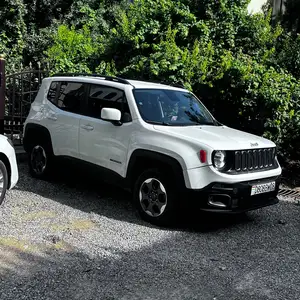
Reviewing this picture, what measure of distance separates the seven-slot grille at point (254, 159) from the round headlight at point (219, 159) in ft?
0.57

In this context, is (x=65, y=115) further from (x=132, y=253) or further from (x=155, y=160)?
(x=132, y=253)

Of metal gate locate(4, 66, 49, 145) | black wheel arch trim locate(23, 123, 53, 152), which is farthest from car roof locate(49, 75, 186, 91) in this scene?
metal gate locate(4, 66, 49, 145)

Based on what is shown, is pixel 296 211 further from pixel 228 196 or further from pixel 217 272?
pixel 217 272

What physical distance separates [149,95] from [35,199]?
227 centimetres

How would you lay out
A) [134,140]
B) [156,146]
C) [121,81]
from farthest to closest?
[121,81] < [134,140] < [156,146]

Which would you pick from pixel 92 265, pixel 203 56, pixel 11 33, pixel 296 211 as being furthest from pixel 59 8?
pixel 92 265

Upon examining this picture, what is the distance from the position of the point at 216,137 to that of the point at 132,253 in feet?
5.95

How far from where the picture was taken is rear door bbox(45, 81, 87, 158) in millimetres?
6651

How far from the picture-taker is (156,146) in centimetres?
546

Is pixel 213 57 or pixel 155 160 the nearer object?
pixel 155 160

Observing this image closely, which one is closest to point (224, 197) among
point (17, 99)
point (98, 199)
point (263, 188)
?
point (263, 188)

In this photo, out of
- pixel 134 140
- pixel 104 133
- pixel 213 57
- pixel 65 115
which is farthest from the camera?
pixel 213 57

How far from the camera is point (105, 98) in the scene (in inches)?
250

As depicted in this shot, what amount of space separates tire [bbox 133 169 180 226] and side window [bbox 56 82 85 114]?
1767mm
